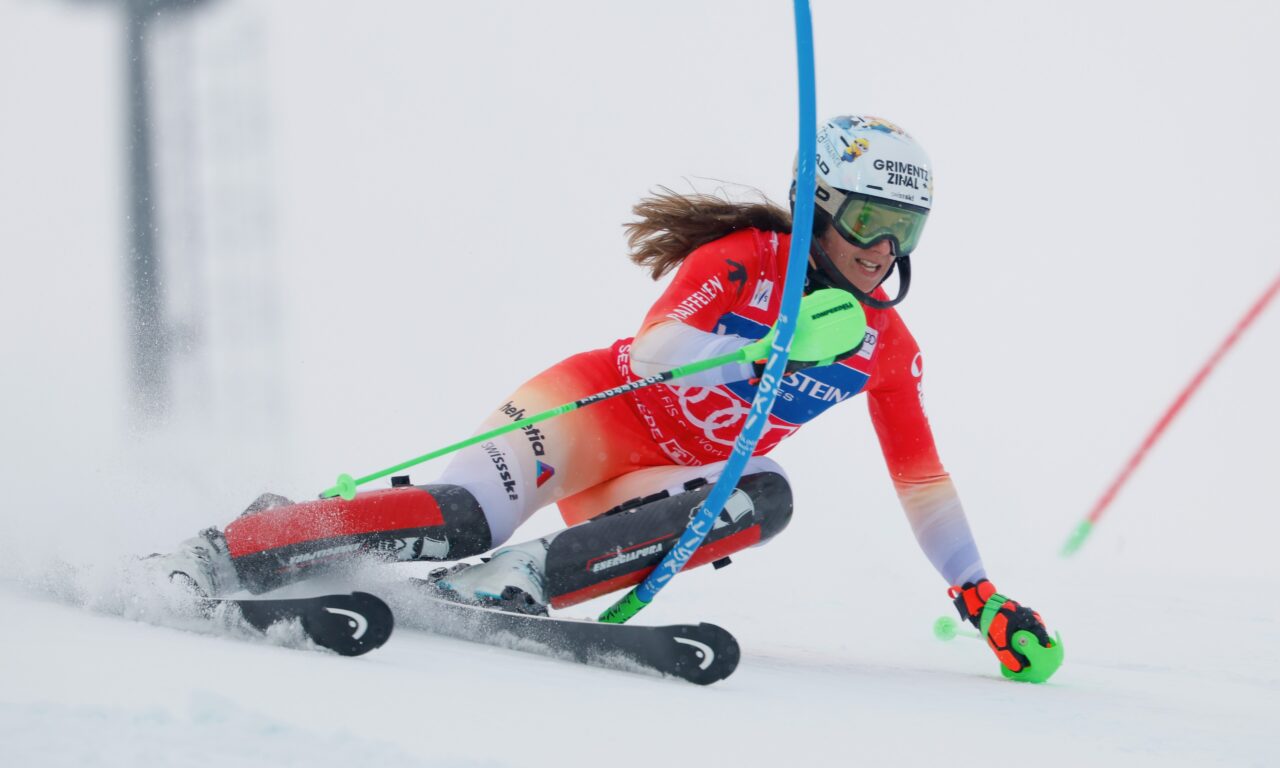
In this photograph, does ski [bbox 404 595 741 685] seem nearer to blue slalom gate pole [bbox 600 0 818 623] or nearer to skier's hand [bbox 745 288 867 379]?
blue slalom gate pole [bbox 600 0 818 623]

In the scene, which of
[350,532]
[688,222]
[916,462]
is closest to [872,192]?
[688,222]

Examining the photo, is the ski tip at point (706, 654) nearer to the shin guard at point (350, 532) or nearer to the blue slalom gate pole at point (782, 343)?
the blue slalom gate pole at point (782, 343)

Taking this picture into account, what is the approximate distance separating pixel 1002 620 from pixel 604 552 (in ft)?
3.37

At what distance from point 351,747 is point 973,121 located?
9.74 m

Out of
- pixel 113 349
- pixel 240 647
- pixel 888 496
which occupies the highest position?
pixel 240 647

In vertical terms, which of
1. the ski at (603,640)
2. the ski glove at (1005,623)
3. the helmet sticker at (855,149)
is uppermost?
the helmet sticker at (855,149)

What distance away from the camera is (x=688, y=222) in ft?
9.11

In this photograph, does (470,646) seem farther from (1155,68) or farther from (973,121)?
(1155,68)

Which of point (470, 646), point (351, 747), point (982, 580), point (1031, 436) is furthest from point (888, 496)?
point (351, 747)

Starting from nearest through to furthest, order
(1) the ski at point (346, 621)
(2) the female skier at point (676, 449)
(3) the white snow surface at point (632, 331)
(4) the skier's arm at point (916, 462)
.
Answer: (3) the white snow surface at point (632, 331), (1) the ski at point (346, 621), (2) the female skier at point (676, 449), (4) the skier's arm at point (916, 462)

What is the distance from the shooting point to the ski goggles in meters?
2.58

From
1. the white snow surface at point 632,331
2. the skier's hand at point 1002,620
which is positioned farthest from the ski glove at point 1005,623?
the white snow surface at point 632,331

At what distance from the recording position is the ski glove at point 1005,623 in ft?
8.57

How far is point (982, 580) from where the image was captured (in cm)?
283
